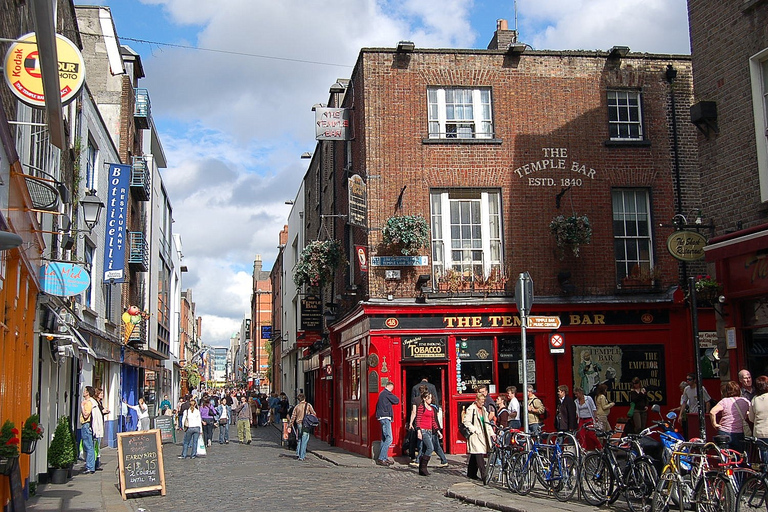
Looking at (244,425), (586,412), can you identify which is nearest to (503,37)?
(586,412)

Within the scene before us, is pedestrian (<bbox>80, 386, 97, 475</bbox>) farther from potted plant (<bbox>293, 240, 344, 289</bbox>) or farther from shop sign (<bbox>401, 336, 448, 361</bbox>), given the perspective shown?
potted plant (<bbox>293, 240, 344, 289</bbox>)

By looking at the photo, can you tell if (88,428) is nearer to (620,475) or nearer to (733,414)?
(620,475)

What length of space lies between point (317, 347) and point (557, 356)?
13285 millimetres

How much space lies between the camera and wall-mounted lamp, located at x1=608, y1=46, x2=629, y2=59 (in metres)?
21.5

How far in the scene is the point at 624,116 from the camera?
2184cm

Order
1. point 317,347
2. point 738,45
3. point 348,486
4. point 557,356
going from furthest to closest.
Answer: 1. point 317,347
2. point 557,356
3. point 348,486
4. point 738,45

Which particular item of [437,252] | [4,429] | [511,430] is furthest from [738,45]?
[4,429]

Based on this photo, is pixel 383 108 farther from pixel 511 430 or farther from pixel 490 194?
pixel 511 430

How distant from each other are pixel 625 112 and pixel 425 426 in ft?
33.9

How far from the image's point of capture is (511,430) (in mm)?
14453

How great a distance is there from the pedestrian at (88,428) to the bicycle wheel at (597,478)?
422 inches

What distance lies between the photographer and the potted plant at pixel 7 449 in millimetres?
9617

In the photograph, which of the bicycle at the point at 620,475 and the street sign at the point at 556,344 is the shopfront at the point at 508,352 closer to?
the street sign at the point at 556,344

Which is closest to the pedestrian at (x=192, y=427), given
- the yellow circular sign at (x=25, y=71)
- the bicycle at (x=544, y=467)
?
the bicycle at (x=544, y=467)
